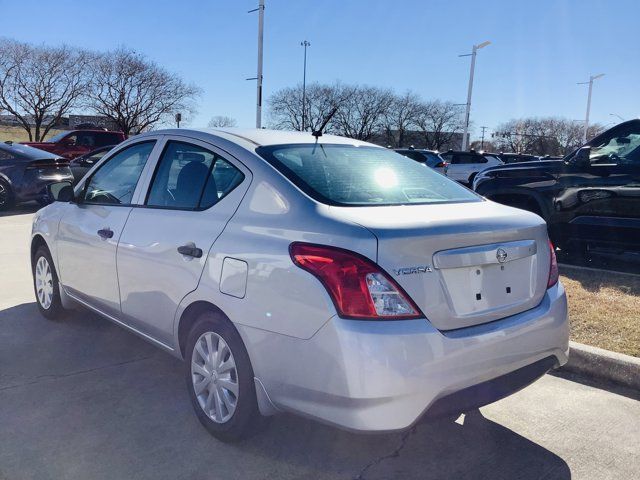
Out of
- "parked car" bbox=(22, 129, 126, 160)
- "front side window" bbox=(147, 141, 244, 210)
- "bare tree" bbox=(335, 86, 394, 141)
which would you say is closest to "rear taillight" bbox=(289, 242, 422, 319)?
"front side window" bbox=(147, 141, 244, 210)

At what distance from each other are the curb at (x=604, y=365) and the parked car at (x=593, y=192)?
10.1ft

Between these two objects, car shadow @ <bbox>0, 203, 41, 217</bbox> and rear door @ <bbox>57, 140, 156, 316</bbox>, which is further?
car shadow @ <bbox>0, 203, 41, 217</bbox>

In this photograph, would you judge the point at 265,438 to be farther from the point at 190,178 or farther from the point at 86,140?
the point at 86,140

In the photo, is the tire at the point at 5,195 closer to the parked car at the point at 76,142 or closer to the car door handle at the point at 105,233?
the parked car at the point at 76,142

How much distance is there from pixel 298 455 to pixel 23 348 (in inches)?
100

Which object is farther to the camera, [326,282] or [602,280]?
[602,280]

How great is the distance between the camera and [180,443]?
2930 millimetres

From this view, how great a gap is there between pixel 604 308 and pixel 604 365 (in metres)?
1.24

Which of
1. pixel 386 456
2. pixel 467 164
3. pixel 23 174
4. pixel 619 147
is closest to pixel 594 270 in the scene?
pixel 619 147

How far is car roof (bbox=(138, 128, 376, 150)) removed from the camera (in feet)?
10.5

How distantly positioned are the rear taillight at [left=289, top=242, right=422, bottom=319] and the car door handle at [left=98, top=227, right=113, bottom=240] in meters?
1.95

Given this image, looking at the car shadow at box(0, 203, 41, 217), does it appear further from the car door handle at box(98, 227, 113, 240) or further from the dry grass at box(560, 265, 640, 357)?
the dry grass at box(560, 265, 640, 357)

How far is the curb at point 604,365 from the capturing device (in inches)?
147

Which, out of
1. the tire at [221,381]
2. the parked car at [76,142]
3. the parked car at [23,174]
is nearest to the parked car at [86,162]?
the parked car at [23,174]
